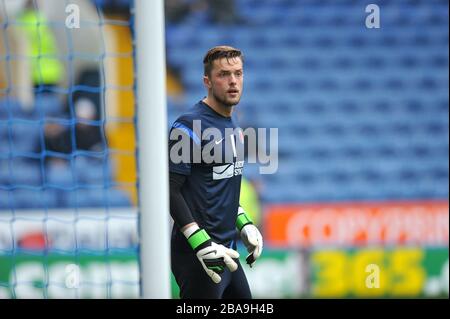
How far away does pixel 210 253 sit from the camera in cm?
240

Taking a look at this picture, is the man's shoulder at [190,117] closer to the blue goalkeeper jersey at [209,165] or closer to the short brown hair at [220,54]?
the blue goalkeeper jersey at [209,165]

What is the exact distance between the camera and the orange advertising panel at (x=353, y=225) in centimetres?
602

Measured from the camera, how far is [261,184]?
6.31m

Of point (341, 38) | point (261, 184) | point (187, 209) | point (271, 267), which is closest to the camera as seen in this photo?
point (187, 209)

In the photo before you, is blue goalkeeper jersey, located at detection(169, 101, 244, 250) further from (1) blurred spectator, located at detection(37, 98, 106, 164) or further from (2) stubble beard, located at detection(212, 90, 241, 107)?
(1) blurred spectator, located at detection(37, 98, 106, 164)

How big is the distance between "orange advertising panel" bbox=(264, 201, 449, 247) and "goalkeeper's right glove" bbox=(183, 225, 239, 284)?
3.52 meters

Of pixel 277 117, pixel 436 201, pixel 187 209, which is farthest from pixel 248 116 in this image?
pixel 187 209

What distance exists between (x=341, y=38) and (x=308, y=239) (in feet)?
6.74

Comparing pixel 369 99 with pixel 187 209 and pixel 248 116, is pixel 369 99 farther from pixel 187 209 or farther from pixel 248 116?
pixel 187 209

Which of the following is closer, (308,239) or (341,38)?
(308,239)

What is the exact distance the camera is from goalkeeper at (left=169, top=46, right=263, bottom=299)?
233 centimetres
